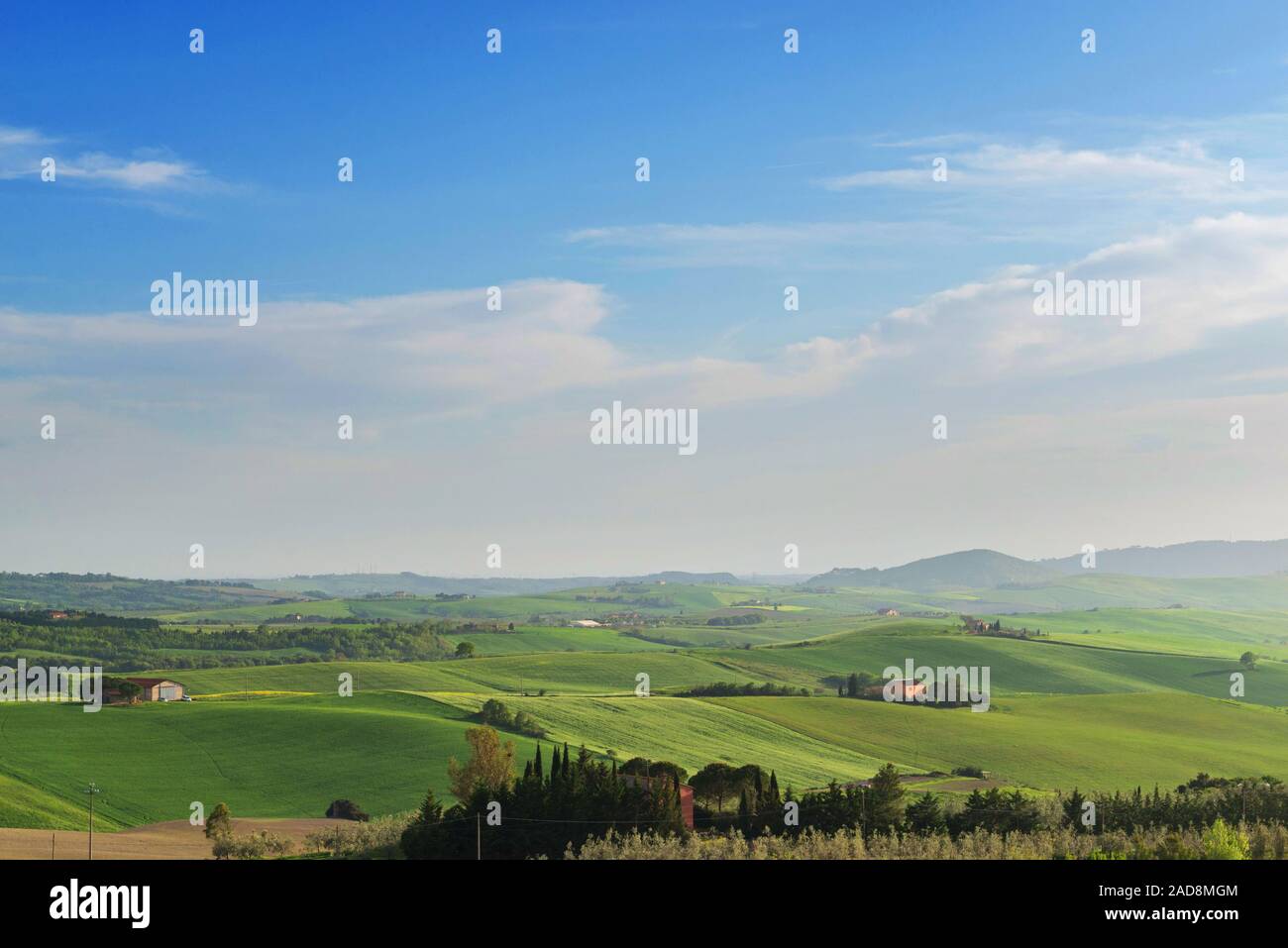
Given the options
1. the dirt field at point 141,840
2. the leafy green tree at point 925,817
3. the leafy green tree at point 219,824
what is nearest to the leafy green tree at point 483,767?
the dirt field at point 141,840

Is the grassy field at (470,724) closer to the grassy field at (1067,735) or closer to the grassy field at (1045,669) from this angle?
the grassy field at (1067,735)

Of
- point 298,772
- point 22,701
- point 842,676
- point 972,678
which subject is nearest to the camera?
point 298,772

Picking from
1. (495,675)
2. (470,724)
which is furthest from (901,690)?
(470,724)

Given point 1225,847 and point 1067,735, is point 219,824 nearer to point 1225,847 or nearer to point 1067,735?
point 1225,847
